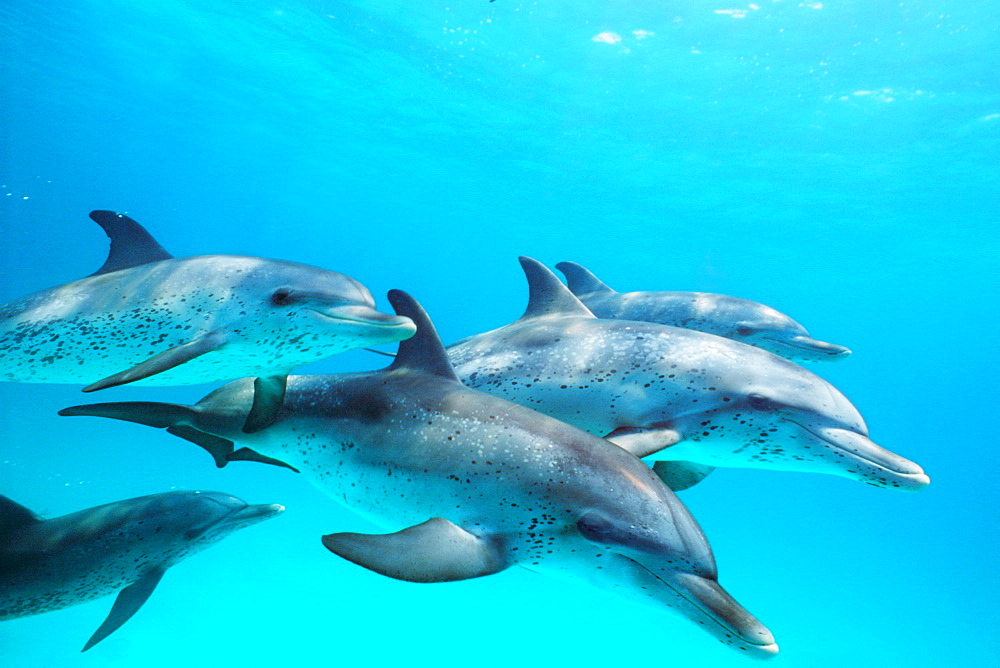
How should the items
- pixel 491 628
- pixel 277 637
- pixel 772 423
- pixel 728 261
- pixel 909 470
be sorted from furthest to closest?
pixel 728 261, pixel 491 628, pixel 277 637, pixel 772 423, pixel 909 470

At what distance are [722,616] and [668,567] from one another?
9.9 inches

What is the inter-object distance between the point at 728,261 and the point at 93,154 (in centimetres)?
6052

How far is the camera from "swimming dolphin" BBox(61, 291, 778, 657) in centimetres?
228

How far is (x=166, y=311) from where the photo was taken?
4371 millimetres

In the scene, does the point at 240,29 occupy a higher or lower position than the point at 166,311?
higher

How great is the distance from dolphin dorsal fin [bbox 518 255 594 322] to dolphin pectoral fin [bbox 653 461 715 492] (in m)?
1.28

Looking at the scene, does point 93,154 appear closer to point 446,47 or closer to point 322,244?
point 322,244

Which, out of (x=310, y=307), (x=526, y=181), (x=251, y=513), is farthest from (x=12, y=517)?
(x=526, y=181)

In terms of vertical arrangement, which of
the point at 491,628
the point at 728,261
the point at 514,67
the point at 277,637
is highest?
the point at 728,261

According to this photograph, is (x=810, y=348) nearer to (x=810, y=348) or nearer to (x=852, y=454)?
(x=810, y=348)

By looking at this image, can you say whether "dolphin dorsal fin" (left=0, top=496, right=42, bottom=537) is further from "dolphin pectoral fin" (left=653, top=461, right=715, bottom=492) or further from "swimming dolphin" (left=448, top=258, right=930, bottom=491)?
"dolphin pectoral fin" (left=653, top=461, right=715, bottom=492)

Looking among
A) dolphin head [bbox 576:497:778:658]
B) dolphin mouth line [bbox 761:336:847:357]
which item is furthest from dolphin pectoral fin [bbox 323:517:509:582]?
dolphin mouth line [bbox 761:336:847:357]

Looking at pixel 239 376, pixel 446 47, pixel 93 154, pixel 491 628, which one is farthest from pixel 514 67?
pixel 93 154

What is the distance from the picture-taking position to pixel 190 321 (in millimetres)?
4285
